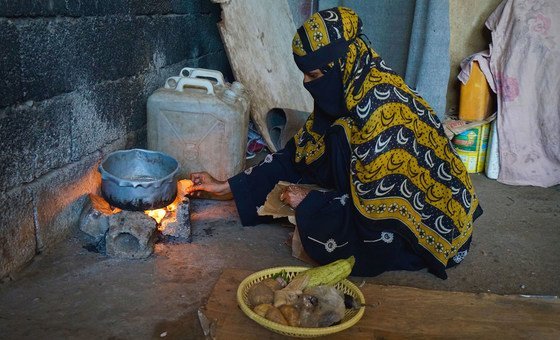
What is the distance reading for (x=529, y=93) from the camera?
4.75 metres

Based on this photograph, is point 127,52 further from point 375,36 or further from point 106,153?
point 375,36

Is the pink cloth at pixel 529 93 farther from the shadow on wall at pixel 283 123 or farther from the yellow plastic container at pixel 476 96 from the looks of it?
the shadow on wall at pixel 283 123

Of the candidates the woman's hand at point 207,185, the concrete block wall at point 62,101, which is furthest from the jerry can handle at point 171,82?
the woman's hand at point 207,185

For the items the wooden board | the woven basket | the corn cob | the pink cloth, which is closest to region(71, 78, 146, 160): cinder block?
the wooden board

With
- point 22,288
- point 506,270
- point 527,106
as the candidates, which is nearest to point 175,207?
point 22,288

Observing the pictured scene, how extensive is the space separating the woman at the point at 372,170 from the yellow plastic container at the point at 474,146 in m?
1.93

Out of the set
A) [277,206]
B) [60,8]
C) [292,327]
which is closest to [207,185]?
[277,206]

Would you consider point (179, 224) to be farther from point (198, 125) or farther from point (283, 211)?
point (198, 125)

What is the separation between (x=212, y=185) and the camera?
351 centimetres

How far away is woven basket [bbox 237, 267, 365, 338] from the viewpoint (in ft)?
6.49

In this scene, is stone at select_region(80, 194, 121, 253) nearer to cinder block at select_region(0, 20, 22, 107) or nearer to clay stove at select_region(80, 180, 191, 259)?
clay stove at select_region(80, 180, 191, 259)

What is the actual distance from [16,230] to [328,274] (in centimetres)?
147

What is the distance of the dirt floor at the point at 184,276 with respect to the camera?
2.44 metres

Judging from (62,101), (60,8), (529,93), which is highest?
(60,8)
